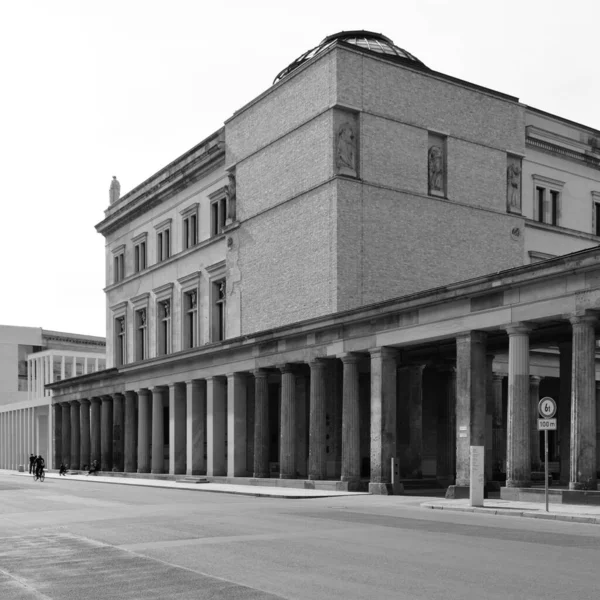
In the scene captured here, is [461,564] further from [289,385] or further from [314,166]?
[314,166]

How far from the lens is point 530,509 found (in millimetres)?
25578

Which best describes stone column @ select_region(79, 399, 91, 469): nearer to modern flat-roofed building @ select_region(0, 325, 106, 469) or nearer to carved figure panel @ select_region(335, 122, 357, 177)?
modern flat-roofed building @ select_region(0, 325, 106, 469)

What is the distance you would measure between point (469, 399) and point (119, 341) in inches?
1881

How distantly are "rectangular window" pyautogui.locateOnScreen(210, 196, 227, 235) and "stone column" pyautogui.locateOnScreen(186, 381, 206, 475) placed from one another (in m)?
10.1

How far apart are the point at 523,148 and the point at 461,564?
4323 cm

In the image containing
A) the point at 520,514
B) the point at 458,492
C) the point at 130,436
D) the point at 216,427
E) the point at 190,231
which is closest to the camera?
the point at 520,514

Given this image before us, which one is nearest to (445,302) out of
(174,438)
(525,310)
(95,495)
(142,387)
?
(525,310)

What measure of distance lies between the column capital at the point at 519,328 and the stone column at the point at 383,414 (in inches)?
274

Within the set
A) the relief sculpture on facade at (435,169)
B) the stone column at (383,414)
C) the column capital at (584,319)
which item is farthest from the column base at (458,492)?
the relief sculpture on facade at (435,169)

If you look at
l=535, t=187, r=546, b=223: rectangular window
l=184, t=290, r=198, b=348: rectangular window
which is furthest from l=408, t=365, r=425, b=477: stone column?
l=184, t=290, r=198, b=348: rectangular window

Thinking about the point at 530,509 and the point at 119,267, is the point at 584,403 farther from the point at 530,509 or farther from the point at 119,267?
the point at 119,267

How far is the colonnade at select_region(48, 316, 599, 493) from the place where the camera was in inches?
1193

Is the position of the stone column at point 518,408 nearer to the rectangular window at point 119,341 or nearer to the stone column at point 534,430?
the stone column at point 534,430

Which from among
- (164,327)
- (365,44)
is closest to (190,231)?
(164,327)
